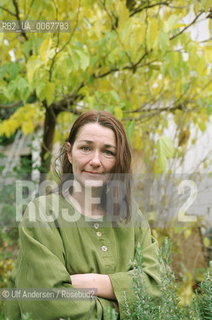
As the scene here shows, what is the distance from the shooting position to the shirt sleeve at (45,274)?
1523mm

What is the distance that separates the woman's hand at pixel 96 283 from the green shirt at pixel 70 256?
2cm

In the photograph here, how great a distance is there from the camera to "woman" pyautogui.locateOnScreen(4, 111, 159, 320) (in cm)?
156

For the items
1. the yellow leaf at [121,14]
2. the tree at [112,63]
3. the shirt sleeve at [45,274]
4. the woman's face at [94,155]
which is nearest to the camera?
the shirt sleeve at [45,274]

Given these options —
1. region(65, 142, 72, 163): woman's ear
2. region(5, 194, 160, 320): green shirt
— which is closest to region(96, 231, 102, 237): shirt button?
region(5, 194, 160, 320): green shirt

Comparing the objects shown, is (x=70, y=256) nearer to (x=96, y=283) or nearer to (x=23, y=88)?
(x=96, y=283)

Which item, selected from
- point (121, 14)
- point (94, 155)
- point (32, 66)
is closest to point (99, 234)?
point (94, 155)

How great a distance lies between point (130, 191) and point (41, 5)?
1232mm

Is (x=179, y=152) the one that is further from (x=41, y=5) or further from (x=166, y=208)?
(x=41, y=5)

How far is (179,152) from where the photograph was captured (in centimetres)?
386

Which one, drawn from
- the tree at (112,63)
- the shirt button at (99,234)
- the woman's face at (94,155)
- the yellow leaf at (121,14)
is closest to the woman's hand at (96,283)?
the shirt button at (99,234)

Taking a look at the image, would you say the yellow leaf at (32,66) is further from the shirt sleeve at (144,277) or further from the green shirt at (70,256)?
the shirt sleeve at (144,277)

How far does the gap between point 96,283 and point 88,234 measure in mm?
201

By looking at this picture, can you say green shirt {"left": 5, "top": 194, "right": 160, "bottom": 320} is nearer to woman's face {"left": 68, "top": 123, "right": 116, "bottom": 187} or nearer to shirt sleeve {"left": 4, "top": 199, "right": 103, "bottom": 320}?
shirt sleeve {"left": 4, "top": 199, "right": 103, "bottom": 320}

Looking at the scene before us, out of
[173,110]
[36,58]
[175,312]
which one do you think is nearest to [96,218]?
[175,312]
